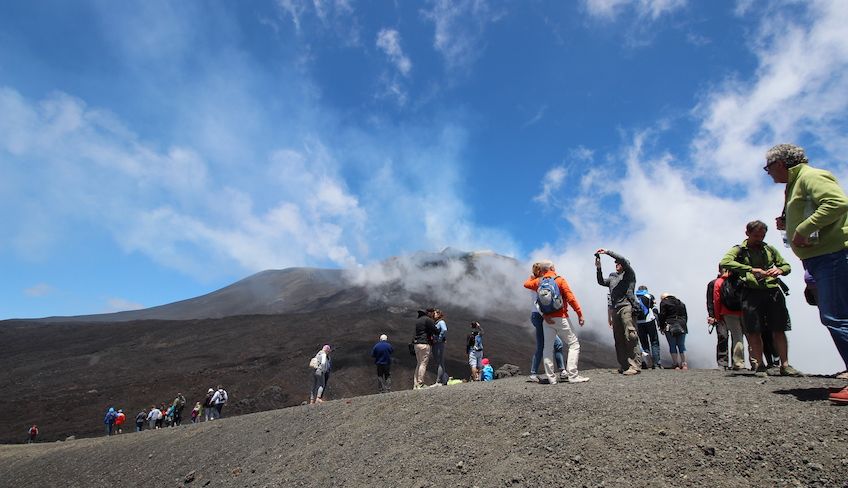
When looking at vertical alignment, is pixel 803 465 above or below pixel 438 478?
above

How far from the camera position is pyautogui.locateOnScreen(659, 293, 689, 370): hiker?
9.65 meters

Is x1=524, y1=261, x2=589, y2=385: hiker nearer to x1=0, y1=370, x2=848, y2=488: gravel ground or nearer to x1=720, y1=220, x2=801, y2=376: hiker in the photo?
x1=0, y1=370, x2=848, y2=488: gravel ground

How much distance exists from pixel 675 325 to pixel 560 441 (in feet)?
22.7

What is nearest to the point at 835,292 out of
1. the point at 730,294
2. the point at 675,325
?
the point at 730,294

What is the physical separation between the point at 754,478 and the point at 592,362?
57.9m

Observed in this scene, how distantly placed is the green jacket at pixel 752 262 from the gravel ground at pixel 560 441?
1085mm

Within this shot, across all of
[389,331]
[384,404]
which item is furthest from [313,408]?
[389,331]

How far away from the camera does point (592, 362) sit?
185 ft

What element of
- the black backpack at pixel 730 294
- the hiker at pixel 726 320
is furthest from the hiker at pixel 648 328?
the black backpack at pixel 730 294

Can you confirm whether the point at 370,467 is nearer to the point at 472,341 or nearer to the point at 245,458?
the point at 245,458

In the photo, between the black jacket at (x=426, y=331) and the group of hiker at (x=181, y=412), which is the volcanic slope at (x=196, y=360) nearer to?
the group of hiker at (x=181, y=412)

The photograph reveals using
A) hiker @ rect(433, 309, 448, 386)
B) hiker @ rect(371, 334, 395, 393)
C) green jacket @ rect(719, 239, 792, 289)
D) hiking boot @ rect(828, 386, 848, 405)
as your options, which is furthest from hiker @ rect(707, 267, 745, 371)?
hiker @ rect(371, 334, 395, 393)

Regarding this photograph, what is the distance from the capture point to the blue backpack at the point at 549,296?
20.9 ft

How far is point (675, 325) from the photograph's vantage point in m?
9.63
